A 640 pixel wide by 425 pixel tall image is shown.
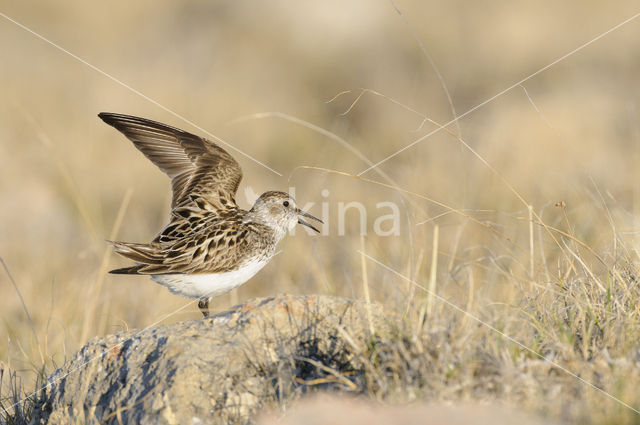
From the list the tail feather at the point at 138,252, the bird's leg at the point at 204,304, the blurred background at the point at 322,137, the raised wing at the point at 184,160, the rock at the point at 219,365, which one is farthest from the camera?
the blurred background at the point at 322,137

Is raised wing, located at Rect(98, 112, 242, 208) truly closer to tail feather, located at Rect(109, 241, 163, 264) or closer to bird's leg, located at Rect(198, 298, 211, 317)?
tail feather, located at Rect(109, 241, 163, 264)

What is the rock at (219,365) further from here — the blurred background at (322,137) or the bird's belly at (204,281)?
the bird's belly at (204,281)

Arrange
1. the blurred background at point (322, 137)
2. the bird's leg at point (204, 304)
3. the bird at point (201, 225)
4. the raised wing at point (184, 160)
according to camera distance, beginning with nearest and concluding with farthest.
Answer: the bird at point (201, 225)
the bird's leg at point (204, 304)
the raised wing at point (184, 160)
the blurred background at point (322, 137)

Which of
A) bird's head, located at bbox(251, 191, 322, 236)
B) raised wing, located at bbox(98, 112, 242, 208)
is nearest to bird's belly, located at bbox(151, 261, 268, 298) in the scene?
bird's head, located at bbox(251, 191, 322, 236)

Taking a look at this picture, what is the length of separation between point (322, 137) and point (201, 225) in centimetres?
1027

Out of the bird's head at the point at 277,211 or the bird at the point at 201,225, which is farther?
the bird's head at the point at 277,211

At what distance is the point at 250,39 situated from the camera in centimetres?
2317

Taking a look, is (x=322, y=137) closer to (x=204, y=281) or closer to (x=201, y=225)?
(x=201, y=225)

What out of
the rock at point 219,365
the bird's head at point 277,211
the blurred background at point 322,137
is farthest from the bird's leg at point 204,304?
the rock at point 219,365

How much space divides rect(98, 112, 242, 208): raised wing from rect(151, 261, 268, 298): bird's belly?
0.75 meters

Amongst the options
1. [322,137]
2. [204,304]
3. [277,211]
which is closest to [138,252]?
[204,304]

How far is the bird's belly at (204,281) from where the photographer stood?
5.66m

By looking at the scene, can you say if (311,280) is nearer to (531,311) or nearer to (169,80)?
(531,311)

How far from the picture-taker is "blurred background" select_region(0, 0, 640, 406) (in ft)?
25.4
